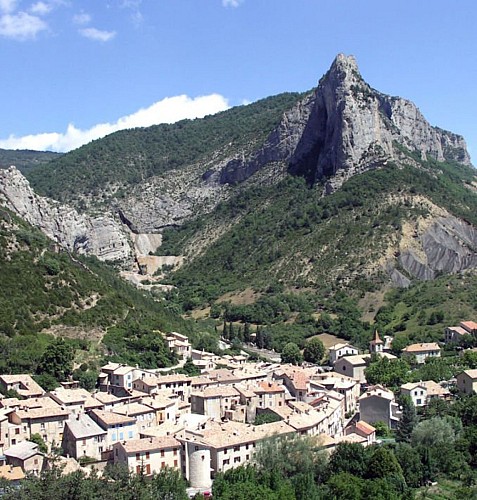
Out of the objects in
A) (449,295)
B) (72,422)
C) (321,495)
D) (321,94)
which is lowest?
(321,495)

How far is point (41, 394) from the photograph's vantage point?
56.8 metres

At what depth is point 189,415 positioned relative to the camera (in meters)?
57.3

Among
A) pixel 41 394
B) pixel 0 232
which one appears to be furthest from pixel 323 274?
pixel 41 394

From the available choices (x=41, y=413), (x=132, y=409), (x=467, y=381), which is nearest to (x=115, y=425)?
(x=132, y=409)

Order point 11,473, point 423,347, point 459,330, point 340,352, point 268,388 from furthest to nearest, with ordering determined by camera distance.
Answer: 1. point 459,330
2. point 340,352
3. point 423,347
4. point 268,388
5. point 11,473

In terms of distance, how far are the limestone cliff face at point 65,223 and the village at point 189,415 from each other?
2005 inches

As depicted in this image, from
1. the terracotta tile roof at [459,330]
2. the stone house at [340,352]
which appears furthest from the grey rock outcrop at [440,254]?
the stone house at [340,352]

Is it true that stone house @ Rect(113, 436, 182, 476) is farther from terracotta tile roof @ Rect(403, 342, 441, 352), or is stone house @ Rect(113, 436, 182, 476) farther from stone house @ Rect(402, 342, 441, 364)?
terracotta tile roof @ Rect(403, 342, 441, 352)

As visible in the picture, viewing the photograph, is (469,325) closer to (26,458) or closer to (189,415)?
(189,415)

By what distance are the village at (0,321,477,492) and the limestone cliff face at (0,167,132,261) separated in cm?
5093

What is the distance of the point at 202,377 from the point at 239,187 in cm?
13081

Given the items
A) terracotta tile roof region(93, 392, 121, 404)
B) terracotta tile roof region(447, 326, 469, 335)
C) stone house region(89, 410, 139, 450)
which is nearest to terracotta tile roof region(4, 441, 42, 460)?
stone house region(89, 410, 139, 450)

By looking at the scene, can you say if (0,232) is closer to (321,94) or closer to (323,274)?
(323,274)

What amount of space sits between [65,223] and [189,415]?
97.0 meters
